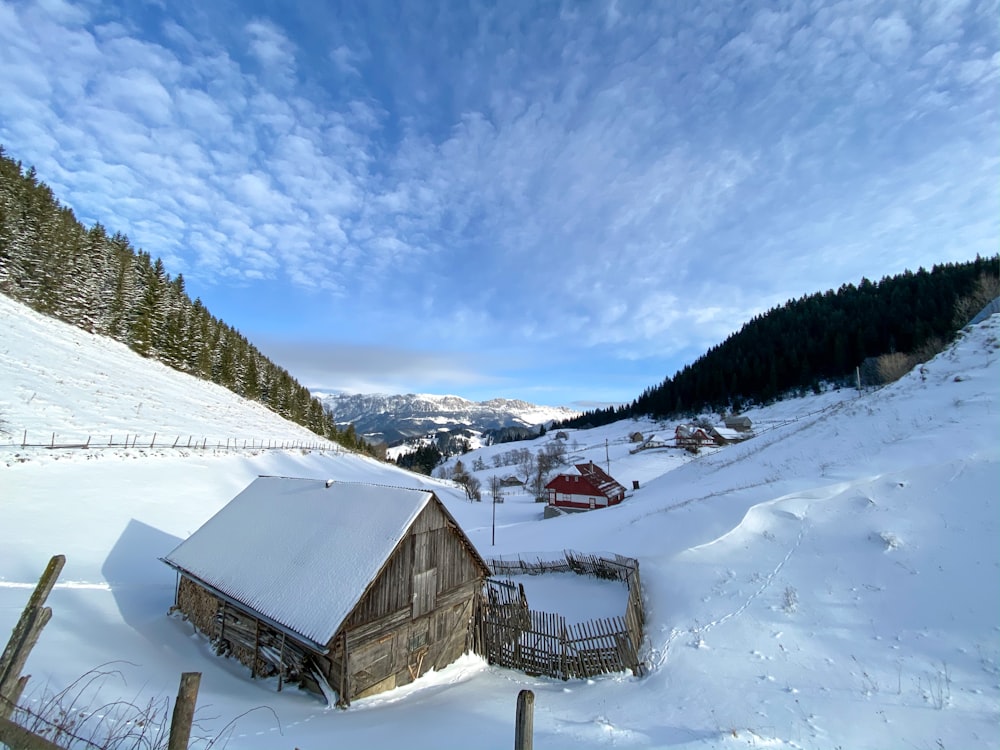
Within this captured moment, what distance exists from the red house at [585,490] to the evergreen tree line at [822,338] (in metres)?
64.7

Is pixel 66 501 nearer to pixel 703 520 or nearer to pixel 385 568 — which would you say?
pixel 385 568

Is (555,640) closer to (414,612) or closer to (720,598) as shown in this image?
(414,612)

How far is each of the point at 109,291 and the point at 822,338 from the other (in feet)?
476

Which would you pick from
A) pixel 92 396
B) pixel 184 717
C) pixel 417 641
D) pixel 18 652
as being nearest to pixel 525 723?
pixel 184 717

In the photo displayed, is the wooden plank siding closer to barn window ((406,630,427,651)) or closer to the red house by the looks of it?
barn window ((406,630,427,651))

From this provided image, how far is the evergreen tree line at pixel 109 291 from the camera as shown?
50.2m

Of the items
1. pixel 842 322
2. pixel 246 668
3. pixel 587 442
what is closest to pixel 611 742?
pixel 246 668

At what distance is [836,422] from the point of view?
29641mm

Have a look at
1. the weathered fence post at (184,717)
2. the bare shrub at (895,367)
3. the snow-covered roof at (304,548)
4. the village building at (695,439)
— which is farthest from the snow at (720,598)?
the village building at (695,439)

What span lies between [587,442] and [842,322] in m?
73.4

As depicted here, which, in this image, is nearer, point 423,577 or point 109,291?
point 423,577

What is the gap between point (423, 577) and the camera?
13906 mm

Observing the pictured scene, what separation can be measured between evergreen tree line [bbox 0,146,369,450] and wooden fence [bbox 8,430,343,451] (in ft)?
103

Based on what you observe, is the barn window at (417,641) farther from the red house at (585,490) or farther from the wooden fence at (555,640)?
the red house at (585,490)
